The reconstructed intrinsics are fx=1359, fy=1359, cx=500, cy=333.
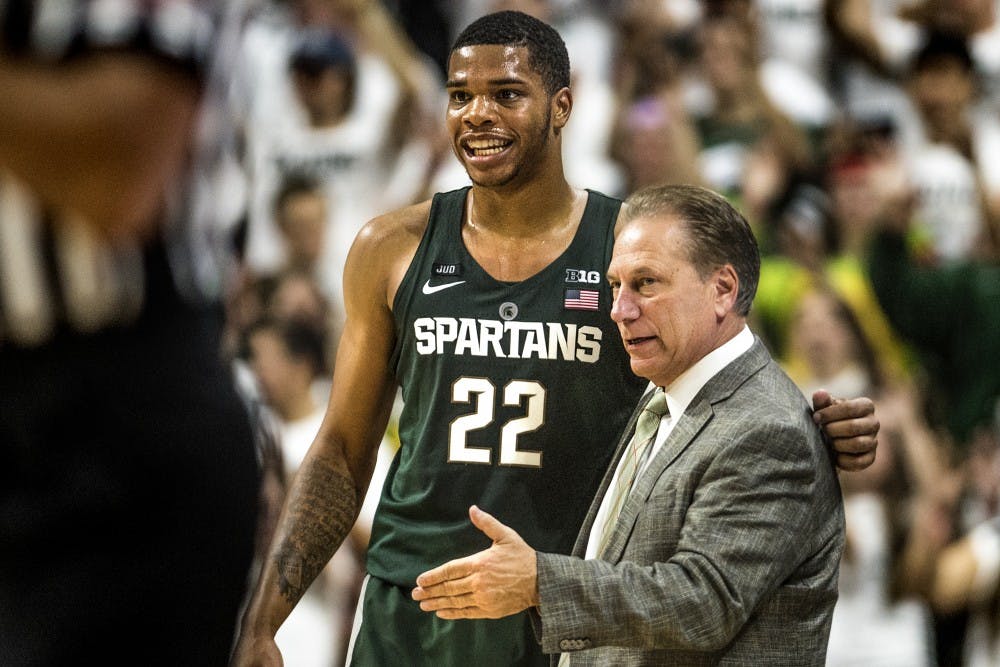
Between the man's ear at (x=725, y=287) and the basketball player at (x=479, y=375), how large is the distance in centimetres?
49

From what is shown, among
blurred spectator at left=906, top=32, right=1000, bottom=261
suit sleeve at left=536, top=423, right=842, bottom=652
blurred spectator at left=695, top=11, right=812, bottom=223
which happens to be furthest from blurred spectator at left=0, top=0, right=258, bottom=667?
blurred spectator at left=906, top=32, right=1000, bottom=261

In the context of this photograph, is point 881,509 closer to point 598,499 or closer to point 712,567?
point 598,499

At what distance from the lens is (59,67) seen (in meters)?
1.38

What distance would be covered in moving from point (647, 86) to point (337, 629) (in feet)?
9.00

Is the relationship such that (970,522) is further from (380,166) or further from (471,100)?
(471,100)

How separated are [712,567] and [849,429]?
1.36 feet

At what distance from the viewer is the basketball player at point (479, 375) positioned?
9.89 feet

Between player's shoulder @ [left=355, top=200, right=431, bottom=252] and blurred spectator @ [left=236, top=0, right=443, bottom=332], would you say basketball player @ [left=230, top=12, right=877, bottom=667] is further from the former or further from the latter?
blurred spectator @ [left=236, top=0, right=443, bottom=332]

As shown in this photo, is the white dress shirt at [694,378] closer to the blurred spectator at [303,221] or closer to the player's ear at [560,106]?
the player's ear at [560,106]

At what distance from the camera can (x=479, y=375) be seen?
3.06 metres

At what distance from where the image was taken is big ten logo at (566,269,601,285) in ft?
10.1

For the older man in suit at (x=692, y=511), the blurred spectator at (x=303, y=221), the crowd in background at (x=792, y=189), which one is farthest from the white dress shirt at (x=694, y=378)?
the blurred spectator at (x=303, y=221)

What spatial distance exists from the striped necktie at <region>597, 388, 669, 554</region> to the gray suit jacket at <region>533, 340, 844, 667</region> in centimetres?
9

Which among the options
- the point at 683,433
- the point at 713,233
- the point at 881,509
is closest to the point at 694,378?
the point at 683,433
